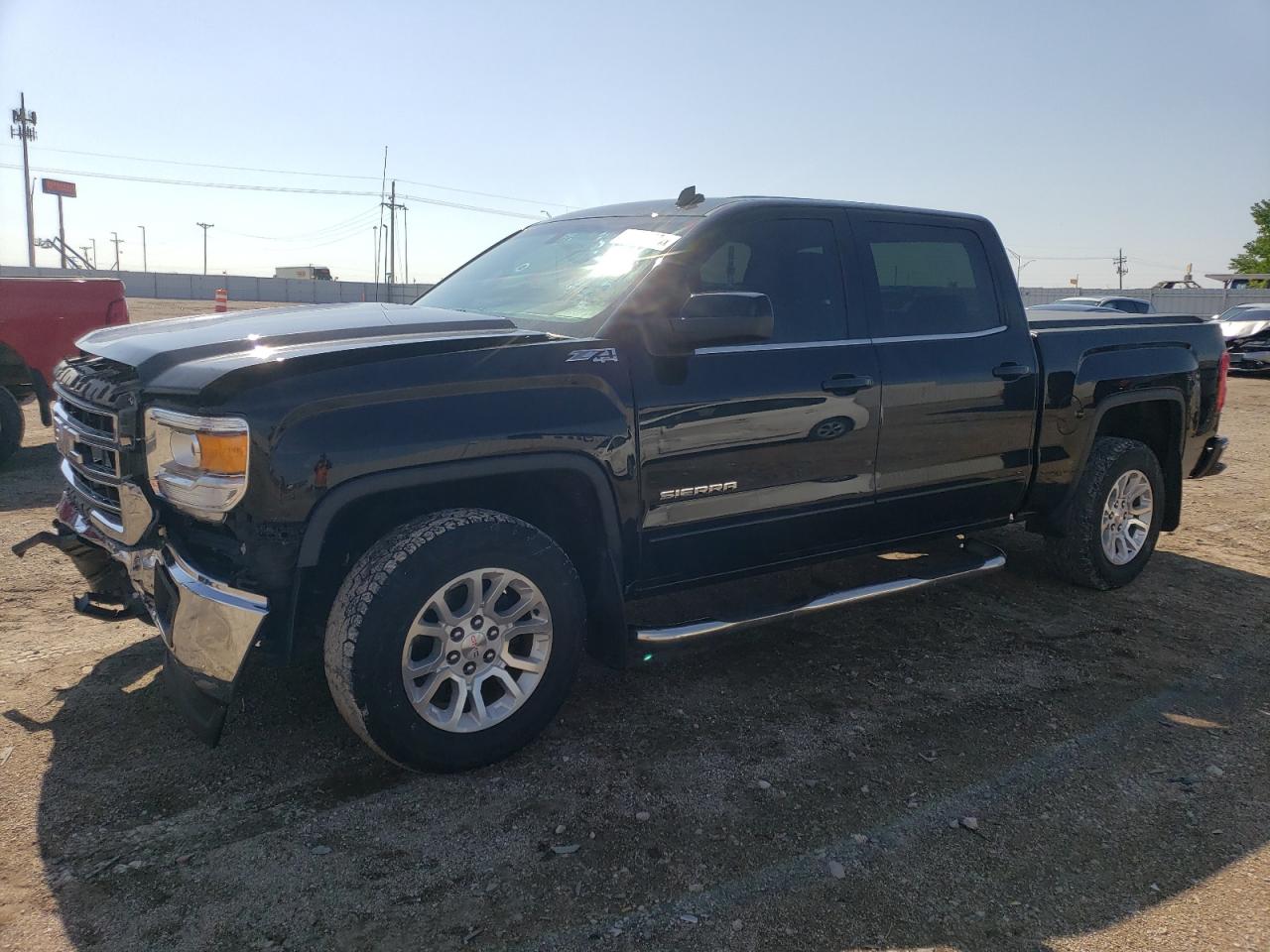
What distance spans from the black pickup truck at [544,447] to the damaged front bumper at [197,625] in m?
0.01

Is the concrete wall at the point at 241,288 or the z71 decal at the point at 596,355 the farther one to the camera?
the concrete wall at the point at 241,288

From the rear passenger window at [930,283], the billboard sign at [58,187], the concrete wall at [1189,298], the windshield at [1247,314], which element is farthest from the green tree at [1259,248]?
the billboard sign at [58,187]

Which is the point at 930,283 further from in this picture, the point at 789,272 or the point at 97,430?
the point at 97,430

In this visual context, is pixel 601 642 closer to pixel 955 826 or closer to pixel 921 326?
pixel 955 826

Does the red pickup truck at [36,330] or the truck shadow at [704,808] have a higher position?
the red pickup truck at [36,330]

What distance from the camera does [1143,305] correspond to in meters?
17.5

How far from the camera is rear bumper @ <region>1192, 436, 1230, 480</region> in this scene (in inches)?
225

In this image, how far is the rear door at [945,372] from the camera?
4141mm

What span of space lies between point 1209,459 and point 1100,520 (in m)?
1.21

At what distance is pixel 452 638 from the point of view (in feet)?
10.0

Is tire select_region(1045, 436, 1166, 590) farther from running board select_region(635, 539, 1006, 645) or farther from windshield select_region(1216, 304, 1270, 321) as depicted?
windshield select_region(1216, 304, 1270, 321)

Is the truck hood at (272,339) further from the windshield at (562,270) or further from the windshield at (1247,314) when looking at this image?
the windshield at (1247,314)

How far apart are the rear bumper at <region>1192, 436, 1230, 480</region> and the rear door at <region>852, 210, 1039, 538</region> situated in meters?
1.72

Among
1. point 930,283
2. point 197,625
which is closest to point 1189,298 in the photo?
point 930,283
